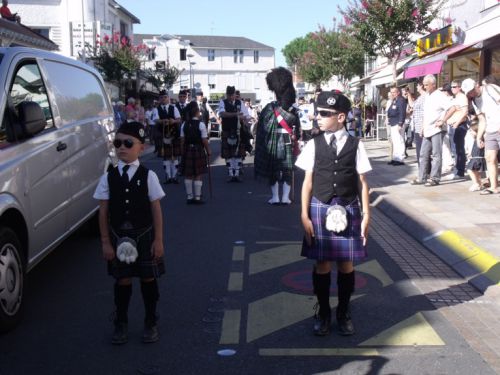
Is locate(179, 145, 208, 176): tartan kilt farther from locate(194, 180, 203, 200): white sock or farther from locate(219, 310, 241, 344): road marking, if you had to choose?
locate(219, 310, 241, 344): road marking

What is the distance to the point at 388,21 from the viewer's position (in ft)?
62.2

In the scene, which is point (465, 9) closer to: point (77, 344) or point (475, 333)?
point (475, 333)

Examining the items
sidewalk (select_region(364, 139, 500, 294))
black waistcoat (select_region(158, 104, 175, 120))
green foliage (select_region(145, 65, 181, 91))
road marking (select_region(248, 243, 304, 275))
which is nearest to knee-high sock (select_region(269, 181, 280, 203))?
sidewalk (select_region(364, 139, 500, 294))

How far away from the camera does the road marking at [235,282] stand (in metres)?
5.28

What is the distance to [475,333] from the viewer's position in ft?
14.0

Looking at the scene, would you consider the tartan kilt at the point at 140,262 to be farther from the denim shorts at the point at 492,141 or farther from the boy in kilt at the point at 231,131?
the boy in kilt at the point at 231,131

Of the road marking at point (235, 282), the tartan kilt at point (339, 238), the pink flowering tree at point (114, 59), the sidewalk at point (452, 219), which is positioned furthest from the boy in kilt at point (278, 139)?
the pink flowering tree at point (114, 59)

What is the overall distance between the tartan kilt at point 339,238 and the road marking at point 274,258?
67.7 inches

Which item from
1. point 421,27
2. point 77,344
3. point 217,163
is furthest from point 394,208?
point 421,27

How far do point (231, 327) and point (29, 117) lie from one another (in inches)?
86.0

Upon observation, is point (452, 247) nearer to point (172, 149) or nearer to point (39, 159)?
point (39, 159)

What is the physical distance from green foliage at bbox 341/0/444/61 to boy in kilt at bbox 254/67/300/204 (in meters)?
10.7

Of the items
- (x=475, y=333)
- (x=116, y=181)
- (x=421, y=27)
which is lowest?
(x=475, y=333)

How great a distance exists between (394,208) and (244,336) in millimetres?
5329
